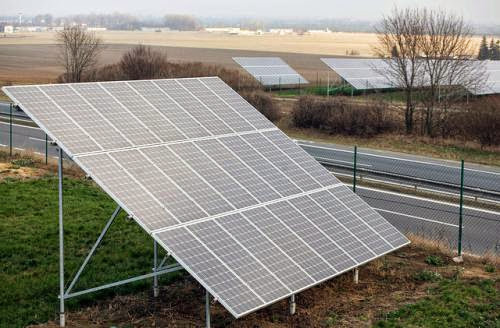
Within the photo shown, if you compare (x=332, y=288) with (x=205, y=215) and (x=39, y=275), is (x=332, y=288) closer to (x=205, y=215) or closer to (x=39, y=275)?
(x=205, y=215)

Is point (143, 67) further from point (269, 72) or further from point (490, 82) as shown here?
point (490, 82)

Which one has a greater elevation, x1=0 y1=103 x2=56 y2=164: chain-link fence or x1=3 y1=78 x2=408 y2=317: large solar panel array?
x1=3 y1=78 x2=408 y2=317: large solar panel array

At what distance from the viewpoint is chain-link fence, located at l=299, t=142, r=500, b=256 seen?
18.1m

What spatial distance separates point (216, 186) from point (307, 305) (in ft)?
9.01

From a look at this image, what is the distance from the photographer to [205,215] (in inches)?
458

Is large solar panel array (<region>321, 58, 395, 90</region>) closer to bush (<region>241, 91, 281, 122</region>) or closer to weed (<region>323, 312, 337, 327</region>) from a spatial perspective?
bush (<region>241, 91, 281, 122</region>)

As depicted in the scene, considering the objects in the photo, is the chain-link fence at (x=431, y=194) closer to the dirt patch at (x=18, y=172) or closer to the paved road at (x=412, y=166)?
the paved road at (x=412, y=166)

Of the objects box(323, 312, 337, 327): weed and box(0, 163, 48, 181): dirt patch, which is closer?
box(323, 312, 337, 327): weed

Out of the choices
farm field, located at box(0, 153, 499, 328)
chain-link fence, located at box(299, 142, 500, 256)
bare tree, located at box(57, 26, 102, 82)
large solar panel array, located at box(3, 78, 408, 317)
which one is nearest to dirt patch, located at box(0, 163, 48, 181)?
farm field, located at box(0, 153, 499, 328)

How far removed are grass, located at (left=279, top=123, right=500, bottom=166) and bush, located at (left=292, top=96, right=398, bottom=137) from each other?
18.3 inches

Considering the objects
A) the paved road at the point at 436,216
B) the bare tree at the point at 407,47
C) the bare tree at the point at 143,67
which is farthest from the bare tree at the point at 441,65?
the bare tree at the point at 143,67

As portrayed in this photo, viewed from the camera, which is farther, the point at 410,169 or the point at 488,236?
the point at 410,169

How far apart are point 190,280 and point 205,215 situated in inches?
121

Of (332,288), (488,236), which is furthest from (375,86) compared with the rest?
(332,288)
